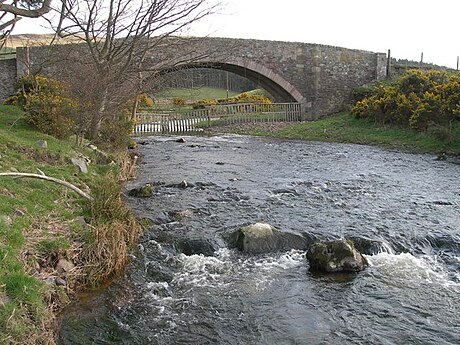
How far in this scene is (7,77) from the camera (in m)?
24.7

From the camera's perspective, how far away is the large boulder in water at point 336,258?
6672 mm

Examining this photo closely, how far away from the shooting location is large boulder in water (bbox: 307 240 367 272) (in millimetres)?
6672

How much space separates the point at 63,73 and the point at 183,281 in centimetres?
1342

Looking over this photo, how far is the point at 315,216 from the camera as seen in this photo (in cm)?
929

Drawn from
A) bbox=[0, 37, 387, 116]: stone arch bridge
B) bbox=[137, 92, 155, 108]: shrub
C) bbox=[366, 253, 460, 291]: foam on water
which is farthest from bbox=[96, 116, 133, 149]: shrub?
bbox=[0, 37, 387, 116]: stone arch bridge

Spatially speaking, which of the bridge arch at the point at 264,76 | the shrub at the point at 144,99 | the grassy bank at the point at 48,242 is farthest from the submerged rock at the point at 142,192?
the bridge arch at the point at 264,76

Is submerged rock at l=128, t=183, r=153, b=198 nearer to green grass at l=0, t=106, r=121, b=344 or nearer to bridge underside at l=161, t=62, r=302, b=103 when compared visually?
green grass at l=0, t=106, r=121, b=344

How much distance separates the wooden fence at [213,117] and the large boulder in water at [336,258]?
68.3 feet

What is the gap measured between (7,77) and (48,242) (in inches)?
866

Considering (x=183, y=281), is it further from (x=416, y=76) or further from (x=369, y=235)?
(x=416, y=76)

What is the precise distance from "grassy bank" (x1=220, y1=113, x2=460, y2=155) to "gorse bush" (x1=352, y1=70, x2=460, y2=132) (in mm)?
499

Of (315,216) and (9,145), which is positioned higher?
(9,145)

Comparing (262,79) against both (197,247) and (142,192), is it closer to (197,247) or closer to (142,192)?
(142,192)

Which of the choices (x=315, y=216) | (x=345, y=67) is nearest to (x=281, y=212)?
(x=315, y=216)
